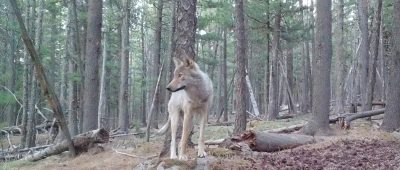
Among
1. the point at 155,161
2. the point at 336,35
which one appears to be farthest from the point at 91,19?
the point at 336,35

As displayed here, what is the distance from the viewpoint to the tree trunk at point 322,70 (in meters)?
13.5

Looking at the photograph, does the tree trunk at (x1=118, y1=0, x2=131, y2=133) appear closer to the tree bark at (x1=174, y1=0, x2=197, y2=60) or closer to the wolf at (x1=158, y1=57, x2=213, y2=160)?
the tree bark at (x1=174, y1=0, x2=197, y2=60)

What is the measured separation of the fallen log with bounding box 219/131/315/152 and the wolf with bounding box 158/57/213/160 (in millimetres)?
1793

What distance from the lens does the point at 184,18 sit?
8117 millimetres

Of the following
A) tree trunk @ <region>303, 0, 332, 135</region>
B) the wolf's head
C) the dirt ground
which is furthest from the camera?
tree trunk @ <region>303, 0, 332, 135</region>

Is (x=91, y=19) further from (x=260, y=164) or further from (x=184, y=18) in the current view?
(x=260, y=164)

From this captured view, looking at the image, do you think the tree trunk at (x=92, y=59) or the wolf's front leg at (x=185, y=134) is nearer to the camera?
the wolf's front leg at (x=185, y=134)

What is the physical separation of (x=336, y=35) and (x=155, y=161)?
17598mm

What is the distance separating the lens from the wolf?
6.46 m

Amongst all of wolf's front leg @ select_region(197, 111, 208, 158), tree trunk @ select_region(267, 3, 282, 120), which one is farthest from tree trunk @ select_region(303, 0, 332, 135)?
tree trunk @ select_region(267, 3, 282, 120)

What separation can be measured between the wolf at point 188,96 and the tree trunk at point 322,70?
7.71m

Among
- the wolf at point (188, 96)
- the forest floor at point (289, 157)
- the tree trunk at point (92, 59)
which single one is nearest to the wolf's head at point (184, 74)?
the wolf at point (188, 96)

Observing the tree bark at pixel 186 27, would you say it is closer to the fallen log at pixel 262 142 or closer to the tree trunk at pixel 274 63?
the fallen log at pixel 262 142

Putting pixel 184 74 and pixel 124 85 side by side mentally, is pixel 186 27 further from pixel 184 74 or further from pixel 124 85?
pixel 124 85
